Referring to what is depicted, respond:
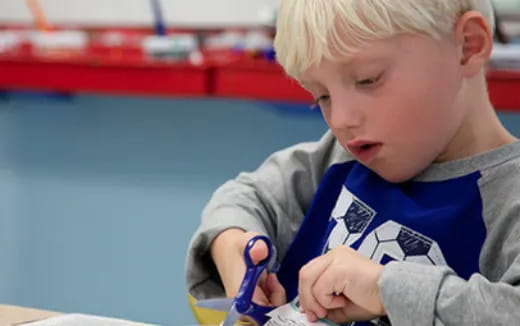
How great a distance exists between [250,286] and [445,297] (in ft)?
0.50

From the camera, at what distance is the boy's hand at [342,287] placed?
21.8 inches

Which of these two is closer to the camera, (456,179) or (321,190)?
(456,179)

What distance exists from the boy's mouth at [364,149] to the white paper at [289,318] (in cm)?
13

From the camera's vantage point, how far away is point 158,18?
5.04ft

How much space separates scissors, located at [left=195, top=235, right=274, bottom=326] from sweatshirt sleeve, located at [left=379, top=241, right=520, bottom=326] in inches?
4.3

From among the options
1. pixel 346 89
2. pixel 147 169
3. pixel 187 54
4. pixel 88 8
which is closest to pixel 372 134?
pixel 346 89

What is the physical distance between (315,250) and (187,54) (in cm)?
71

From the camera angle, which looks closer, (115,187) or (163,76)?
(163,76)

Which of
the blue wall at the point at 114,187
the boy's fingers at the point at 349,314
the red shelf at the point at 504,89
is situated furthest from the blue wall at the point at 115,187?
the boy's fingers at the point at 349,314

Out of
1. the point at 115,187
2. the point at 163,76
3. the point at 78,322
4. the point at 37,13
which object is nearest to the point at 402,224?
the point at 78,322

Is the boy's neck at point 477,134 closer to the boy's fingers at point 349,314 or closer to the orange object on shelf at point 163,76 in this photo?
the boy's fingers at point 349,314

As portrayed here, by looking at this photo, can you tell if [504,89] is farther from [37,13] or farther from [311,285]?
[37,13]

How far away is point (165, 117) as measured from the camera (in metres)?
1.45

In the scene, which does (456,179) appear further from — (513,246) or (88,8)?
(88,8)
